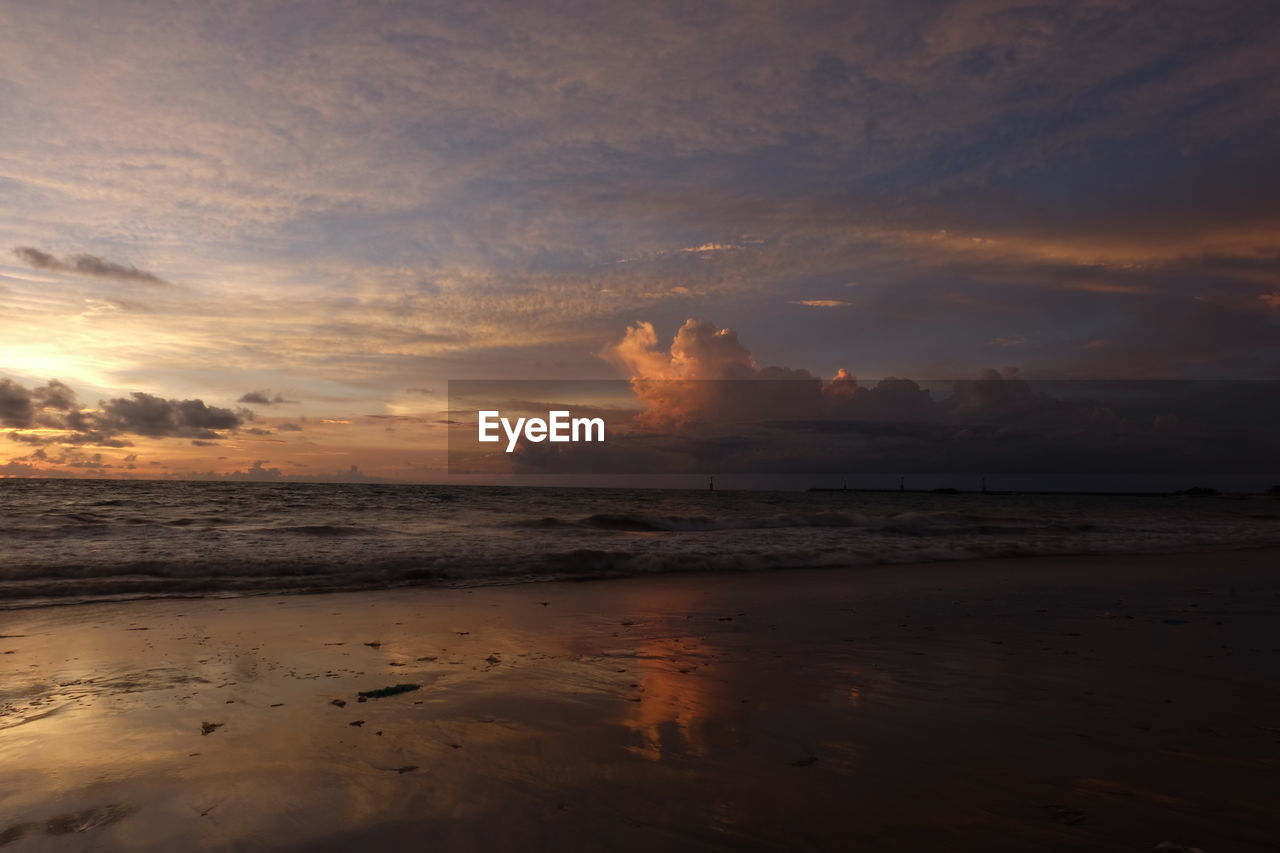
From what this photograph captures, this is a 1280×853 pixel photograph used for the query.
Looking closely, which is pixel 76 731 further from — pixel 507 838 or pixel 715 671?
pixel 715 671

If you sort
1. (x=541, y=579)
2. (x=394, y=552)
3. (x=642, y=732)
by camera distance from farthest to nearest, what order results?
(x=394, y=552) → (x=541, y=579) → (x=642, y=732)

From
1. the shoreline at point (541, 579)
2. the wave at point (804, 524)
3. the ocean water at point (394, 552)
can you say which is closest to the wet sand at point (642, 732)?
the shoreline at point (541, 579)

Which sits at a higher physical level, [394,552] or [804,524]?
[394,552]

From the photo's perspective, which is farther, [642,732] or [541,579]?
[541,579]

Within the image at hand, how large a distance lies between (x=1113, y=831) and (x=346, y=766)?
14.2 feet

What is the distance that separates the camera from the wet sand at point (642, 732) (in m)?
3.71

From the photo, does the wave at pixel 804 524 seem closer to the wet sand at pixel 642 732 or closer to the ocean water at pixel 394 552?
the ocean water at pixel 394 552

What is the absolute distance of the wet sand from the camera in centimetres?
371

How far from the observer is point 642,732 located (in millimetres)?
5152

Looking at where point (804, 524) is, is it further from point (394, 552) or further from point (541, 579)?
point (541, 579)

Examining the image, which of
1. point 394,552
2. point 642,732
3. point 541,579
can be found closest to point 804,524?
point 394,552

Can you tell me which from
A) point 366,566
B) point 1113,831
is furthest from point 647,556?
point 1113,831

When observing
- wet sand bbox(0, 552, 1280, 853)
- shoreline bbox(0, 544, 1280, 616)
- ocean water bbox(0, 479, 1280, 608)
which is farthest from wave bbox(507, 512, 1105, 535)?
wet sand bbox(0, 552, 1280, 853)

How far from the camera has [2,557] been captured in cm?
1527
